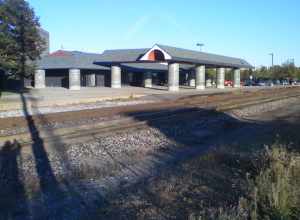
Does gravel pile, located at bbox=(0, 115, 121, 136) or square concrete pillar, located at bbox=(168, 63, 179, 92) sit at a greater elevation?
square concrete pillar, located at bbox=(168, 63, 179, 92)

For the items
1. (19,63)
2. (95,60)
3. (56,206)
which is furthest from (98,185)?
(95,60)

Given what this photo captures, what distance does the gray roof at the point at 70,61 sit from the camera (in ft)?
216

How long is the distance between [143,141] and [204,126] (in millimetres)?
5280

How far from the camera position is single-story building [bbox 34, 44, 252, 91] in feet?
207

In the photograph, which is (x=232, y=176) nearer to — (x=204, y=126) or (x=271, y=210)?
(x=271, y=210)

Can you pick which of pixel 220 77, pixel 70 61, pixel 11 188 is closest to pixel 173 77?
pixel 70 61

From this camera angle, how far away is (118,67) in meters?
67.9

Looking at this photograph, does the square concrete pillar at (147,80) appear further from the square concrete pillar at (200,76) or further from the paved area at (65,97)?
the paved area at (65,97)

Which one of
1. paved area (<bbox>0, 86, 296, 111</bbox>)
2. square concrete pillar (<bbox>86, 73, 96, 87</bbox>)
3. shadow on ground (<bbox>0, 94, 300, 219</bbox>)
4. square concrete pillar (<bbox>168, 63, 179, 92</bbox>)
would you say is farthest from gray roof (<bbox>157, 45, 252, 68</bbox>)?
shadow on ground (<bbox>0, 94, 300, 219</bbox>)

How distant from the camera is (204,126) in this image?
19.2 meters

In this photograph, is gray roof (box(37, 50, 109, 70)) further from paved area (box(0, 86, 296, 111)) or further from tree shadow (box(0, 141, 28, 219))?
tree shadow (box(0, 141, 28, 219))

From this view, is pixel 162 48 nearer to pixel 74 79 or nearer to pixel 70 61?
pixel 74 79

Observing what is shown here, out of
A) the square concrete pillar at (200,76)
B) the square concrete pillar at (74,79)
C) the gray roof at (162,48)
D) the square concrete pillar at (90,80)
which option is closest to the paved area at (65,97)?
the square concrete pillar at (74,79)

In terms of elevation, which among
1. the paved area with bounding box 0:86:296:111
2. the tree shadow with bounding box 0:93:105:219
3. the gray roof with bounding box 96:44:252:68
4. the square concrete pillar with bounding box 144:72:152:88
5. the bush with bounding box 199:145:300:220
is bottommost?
the tree shadow with bounding box 0:93:105:219
